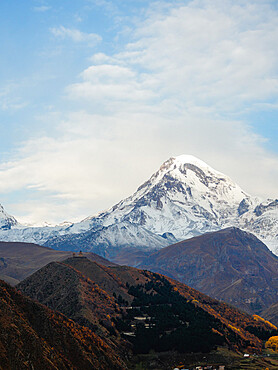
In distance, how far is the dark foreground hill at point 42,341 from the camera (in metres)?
112

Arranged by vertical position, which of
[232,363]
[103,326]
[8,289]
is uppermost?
[8,289]

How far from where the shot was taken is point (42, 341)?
407 ft

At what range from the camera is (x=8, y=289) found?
144 m

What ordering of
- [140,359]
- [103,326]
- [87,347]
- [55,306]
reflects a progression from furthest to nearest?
[55,306] < [103,326] < [140,359] < [87,347]

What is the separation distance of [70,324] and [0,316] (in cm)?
3513

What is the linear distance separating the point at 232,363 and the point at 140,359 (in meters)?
28.9

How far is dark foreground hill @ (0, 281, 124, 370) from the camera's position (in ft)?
368

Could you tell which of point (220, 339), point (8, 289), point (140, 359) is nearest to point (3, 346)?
point (8, 289)

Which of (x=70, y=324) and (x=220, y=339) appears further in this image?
(x=220, y=339)

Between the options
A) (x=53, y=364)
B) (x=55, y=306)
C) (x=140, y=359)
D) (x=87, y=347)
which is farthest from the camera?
(x=55, y=306)

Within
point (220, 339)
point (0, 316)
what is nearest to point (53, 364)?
point (0, 316)

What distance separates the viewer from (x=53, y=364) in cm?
11750

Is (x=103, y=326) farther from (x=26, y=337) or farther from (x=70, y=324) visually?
(x=26, y=337)

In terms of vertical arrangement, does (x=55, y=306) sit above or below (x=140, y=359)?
above
